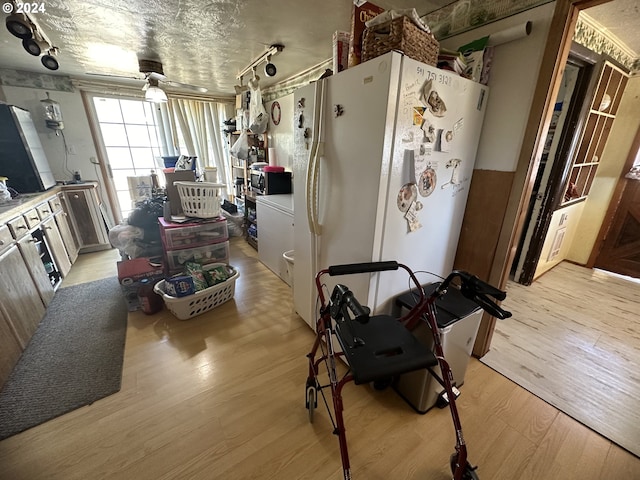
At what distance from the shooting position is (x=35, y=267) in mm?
2145

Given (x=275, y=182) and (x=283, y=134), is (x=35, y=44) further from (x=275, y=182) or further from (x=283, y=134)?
(x=283, y=134)

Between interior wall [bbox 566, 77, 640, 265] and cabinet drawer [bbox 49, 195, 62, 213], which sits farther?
cabinet drawer [bbox 49, 195, 62, 213]

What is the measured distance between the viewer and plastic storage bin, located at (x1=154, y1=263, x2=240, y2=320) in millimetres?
2068

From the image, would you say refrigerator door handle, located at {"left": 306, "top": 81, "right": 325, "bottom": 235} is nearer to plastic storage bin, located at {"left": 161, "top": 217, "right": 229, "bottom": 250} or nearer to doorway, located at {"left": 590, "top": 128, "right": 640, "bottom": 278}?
plastic storage bin, located at {"left": 161, "top": 217, "right": 229, "bottom": 250}

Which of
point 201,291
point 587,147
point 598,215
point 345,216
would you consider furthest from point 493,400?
point 598,215

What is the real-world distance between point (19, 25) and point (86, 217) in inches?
99.3

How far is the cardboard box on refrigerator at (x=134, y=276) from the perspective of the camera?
221 cm

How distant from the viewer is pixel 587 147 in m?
2.62

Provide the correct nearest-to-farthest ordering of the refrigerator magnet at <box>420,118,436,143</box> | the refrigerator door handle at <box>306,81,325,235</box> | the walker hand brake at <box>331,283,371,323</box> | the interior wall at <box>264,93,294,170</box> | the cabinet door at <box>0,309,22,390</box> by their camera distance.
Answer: the walker hand brake at <box>331,283,371,323</box> < the refrigerator magnet at <box>420,118,436,143</box> < the refrigerator door handle at <box>306,81,325,235</box> < the cabinet door at <box>0,309,22,390</box> < the interior wall at <box>264,93,294,170</box>

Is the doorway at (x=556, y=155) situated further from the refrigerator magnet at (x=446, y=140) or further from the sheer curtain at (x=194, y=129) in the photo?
the sheer curtain at (x=194, y=129)

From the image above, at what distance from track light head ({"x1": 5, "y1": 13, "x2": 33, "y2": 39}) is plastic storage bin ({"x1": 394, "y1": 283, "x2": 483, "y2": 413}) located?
2806 mm

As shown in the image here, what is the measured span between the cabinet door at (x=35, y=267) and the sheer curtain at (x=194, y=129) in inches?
106

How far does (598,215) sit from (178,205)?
470 cm

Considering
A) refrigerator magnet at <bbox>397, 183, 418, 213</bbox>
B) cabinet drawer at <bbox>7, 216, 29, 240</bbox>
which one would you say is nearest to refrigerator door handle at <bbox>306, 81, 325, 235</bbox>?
refrigerator magnet at <bbox>397, 183, 418, 213</bbox>
